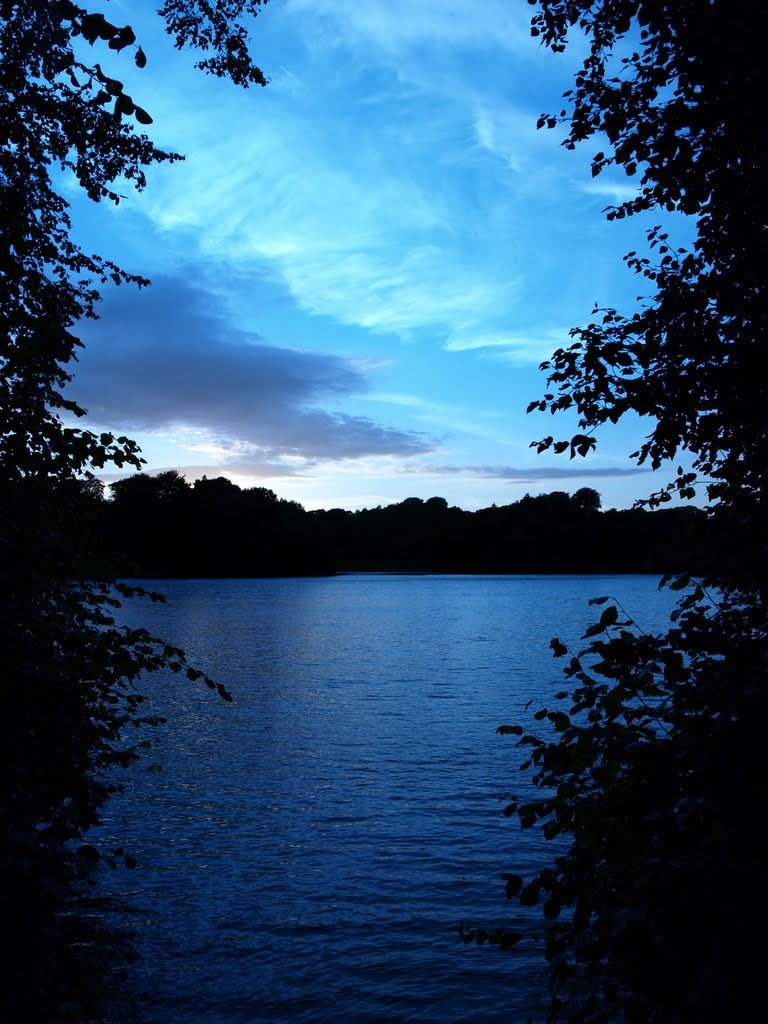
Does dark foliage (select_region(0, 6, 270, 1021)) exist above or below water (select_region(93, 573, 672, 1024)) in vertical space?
above

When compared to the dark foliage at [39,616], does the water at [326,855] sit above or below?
below

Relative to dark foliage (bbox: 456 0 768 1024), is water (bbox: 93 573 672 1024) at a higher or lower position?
lower

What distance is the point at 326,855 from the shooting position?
41.7 ft

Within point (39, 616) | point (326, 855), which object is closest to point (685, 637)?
point (39, 616)

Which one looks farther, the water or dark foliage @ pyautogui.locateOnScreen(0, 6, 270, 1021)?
the water

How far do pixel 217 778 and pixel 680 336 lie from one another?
1493cm

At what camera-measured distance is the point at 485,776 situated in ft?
56.6

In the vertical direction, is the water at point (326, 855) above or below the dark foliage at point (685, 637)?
below

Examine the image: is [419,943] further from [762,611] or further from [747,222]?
[747,222]

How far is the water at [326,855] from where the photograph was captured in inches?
339

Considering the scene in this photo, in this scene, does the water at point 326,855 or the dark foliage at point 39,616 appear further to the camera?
the water at point 326,855

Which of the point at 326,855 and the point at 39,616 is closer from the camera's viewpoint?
the point at 39,616

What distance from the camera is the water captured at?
8.62m

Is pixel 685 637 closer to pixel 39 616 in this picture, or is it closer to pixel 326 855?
pixel 39 616
